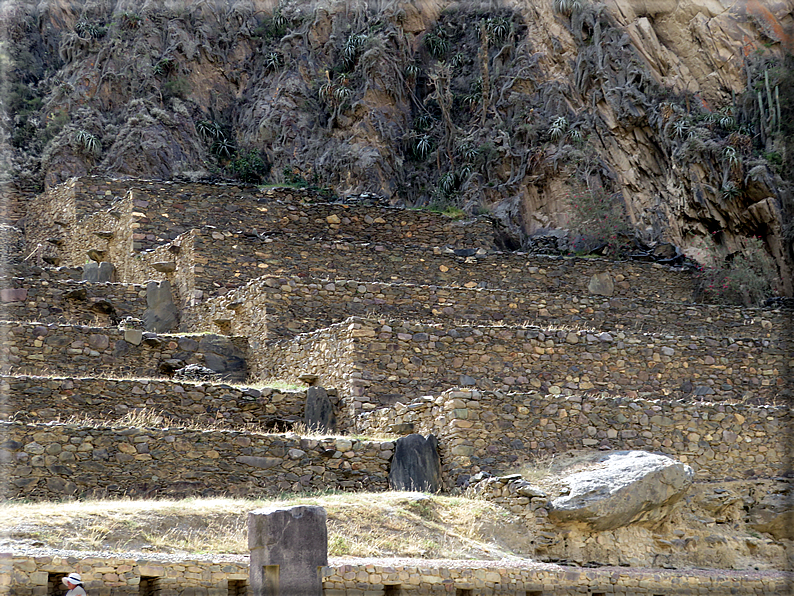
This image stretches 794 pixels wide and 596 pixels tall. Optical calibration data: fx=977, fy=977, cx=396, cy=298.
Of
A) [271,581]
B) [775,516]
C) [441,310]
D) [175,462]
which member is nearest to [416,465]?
[175,462]

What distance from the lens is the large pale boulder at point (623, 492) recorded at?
13.6m

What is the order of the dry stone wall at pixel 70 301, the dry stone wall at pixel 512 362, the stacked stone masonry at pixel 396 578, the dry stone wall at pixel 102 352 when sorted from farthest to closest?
1. the dry stone wall at pixel 70 301
2. the dry stone wall at pixel 512 362
3. the dry stone wall at pixel 102 352
4. the stacked stone masonry at pixel 396 578

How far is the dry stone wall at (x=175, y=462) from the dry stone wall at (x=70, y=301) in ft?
21.2

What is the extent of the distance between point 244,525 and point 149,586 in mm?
1726

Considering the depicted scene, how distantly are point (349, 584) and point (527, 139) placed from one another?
847 inches

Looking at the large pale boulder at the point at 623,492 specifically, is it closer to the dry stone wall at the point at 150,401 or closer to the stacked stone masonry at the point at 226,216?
the dry stone wall at the point at 150,401

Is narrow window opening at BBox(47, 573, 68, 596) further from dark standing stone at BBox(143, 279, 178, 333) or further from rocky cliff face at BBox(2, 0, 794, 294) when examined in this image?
rocky cliff face at BBox(2, 0, 794, 294)

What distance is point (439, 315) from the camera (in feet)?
68.9

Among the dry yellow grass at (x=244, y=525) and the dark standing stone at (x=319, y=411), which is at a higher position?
the dark standing stone at (x=319, y=411)

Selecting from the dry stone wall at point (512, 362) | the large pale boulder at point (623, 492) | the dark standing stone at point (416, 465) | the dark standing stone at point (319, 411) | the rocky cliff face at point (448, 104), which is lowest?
the large pale boulder at point (623, 492)

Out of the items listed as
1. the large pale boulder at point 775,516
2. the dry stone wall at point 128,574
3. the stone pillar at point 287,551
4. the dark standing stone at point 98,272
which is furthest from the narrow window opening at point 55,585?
the dark standing stone at point 98,272

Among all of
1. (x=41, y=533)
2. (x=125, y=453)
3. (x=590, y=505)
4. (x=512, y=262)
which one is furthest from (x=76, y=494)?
(x=512, y=262)

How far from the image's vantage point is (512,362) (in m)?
18.5

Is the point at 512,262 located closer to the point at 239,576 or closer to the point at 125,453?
the point at 125,453
